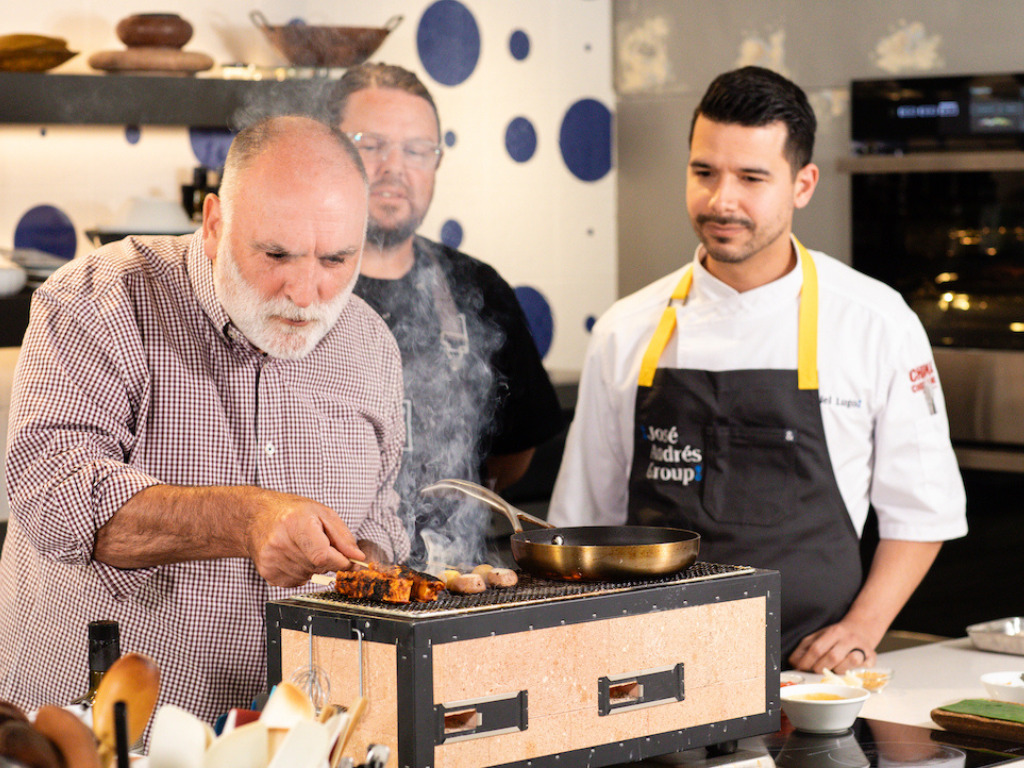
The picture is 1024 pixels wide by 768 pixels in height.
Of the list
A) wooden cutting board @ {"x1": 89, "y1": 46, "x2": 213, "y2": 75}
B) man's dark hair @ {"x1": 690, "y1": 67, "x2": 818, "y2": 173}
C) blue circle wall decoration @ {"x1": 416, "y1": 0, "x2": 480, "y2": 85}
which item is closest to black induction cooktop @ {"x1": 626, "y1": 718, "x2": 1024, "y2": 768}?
man's dark hair @ {"x1": 690, "y1": 67, "x2": 818, "y2": 173}

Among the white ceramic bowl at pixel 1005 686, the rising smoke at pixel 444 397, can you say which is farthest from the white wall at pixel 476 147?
the white ceramic bowl at pixel 1005 686

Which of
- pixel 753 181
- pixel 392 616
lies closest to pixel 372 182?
pixel 753 181

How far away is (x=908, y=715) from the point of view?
1.95 meters

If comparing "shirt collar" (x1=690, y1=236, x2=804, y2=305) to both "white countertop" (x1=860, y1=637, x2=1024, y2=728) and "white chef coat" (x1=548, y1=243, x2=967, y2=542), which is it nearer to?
"white chef coat" (x1=548, y1=243, x2=967, y2=542)

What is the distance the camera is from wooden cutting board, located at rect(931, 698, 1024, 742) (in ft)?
5.86

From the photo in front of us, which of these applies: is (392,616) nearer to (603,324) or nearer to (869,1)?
(603,324)

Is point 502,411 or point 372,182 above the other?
point 372,182

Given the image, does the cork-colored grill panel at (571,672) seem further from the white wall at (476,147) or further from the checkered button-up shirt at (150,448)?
the white wall at (476,147)

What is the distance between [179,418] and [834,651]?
1.19 meters

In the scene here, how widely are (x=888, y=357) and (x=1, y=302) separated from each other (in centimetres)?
194

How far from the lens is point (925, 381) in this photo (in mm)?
2572

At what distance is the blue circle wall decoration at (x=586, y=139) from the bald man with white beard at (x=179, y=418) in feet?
8.39

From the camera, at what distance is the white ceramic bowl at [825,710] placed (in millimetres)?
1788

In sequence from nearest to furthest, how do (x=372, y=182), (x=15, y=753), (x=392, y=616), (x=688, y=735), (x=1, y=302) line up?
(x=15, y=753)
(x=392, y=616)
(x=688, y=735)
(x=372, y=182)
(x=1, y=302)
